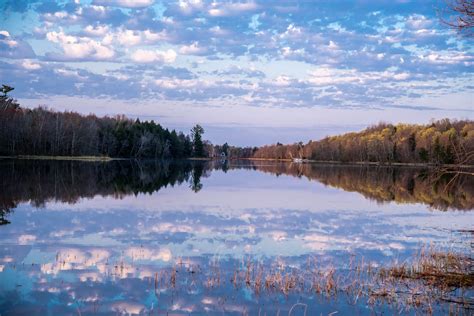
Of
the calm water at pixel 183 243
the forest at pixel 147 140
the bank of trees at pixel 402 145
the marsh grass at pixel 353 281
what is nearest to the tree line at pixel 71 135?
the forest at pixel 147 140

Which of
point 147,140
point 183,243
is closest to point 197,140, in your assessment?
point 147,140

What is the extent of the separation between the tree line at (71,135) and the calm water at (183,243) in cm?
6309

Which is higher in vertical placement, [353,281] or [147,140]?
[147,140]

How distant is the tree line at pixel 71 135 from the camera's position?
296 ft

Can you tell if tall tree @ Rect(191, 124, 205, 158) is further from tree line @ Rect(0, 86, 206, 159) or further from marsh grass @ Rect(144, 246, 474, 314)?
marsh grass @ Rect(144, 246, 474, 314)

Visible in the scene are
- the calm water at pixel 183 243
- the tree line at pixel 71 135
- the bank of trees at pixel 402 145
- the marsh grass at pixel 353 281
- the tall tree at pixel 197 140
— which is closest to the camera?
the calm water at pixel 183 243

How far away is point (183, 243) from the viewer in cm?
1569

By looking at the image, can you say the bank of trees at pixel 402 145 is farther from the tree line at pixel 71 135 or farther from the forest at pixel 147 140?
the tree line at pixel 71 135

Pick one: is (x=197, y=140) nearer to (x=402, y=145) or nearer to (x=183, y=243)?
(x=402, y=145)

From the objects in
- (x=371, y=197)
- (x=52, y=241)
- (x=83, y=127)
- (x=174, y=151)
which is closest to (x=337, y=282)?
(x=52, y=241)

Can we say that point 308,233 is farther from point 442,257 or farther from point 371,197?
point 371,197

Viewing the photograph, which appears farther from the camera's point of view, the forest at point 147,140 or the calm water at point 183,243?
the forest at point 147,140

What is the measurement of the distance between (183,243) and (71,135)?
3535 inches

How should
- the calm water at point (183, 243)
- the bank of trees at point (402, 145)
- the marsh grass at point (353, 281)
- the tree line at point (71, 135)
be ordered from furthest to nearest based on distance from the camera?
the bank of trees at point (402, 145) → the tree line at point (71, 135) → the marsh grass at point (353, 281) → the calm water at point (183, 243)
